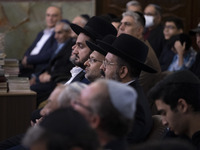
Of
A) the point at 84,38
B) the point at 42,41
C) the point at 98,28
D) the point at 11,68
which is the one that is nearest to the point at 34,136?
the point at 84,38

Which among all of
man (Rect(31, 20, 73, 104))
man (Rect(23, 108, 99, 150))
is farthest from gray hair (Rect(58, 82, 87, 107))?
man (Rect(31, 20, 73, 104))

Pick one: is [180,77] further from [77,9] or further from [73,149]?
[77,9]

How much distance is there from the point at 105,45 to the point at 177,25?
15.0 ft

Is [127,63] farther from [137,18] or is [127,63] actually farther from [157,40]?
[157,40]

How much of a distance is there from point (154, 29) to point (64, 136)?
6727 mm

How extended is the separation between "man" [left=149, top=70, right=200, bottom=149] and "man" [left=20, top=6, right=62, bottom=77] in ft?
17.3

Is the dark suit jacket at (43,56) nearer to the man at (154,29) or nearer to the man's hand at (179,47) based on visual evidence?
the man at (154,29)

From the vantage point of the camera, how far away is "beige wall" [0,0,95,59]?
9.82 m

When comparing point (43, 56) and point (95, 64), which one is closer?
point (95, 64)

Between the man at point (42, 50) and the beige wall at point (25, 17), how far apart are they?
0.44 metres

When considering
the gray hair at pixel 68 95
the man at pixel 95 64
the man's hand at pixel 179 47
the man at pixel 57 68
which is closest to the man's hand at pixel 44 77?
the man at pixel 57 68

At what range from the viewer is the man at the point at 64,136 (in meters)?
1.82

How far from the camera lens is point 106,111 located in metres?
2.26

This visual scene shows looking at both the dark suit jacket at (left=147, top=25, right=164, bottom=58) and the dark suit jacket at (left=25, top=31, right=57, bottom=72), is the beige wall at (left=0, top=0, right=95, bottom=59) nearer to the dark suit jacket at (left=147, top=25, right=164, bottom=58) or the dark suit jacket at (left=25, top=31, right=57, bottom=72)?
the dark suit jacket at (left=25, top=31, right=57, bottom=72)
